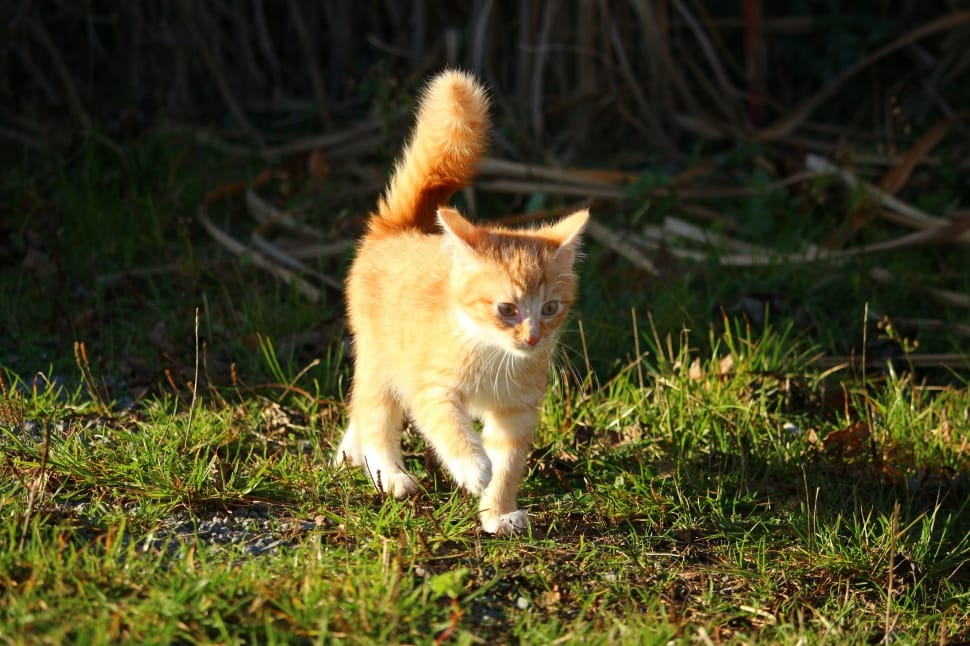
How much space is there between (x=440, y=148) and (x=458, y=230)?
0.41 m

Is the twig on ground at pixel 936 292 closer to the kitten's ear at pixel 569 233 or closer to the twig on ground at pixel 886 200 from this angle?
the twig on ground at pixel 886 200

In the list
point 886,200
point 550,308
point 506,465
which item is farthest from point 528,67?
point 506,465

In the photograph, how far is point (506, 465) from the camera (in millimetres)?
3307

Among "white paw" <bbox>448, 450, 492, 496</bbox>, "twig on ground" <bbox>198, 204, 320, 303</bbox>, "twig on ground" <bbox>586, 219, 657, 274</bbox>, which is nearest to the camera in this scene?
"white paw" <bbox>448, 450, 492, 496</bbox>

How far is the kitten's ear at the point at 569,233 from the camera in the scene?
3357 millimetres

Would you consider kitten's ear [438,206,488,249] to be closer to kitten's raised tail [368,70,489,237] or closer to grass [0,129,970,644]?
kitten's raised tail [368,70,489,237]

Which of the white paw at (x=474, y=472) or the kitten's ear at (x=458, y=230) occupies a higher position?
the kitten's ear at (x=458, y=230)

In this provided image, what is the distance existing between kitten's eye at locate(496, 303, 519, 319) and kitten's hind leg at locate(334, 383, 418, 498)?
0.58 m

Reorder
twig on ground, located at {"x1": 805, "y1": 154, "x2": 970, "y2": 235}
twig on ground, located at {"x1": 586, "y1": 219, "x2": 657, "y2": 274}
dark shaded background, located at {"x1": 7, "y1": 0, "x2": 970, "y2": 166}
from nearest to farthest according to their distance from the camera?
twig on ground, located at {"x1": 586, "y1": 219, "x2": 657, "y2": 274}
twig on ground, located at {"x1": 805, "y1": 154, "x2": 970, "y2": 235}
dark shaded background, located at {"x1": 7, "y1": 0, "x2": 970, "y2": 166}

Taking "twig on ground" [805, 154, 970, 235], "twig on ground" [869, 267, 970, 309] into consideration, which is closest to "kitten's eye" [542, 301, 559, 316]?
"twig on ground" [869, 267, 970, 309]

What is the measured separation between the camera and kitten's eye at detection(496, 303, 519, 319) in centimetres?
321

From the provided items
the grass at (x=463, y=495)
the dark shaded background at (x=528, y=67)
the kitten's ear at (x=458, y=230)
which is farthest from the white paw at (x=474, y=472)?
the dark shaded background at (x=528, y=67)

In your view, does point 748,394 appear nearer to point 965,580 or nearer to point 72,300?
point 965,580

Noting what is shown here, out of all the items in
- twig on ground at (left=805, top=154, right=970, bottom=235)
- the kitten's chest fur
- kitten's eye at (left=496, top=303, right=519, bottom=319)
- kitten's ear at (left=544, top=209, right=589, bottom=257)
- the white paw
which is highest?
kitten's ear at (left=544, top=209, right=589, bottom=257)
